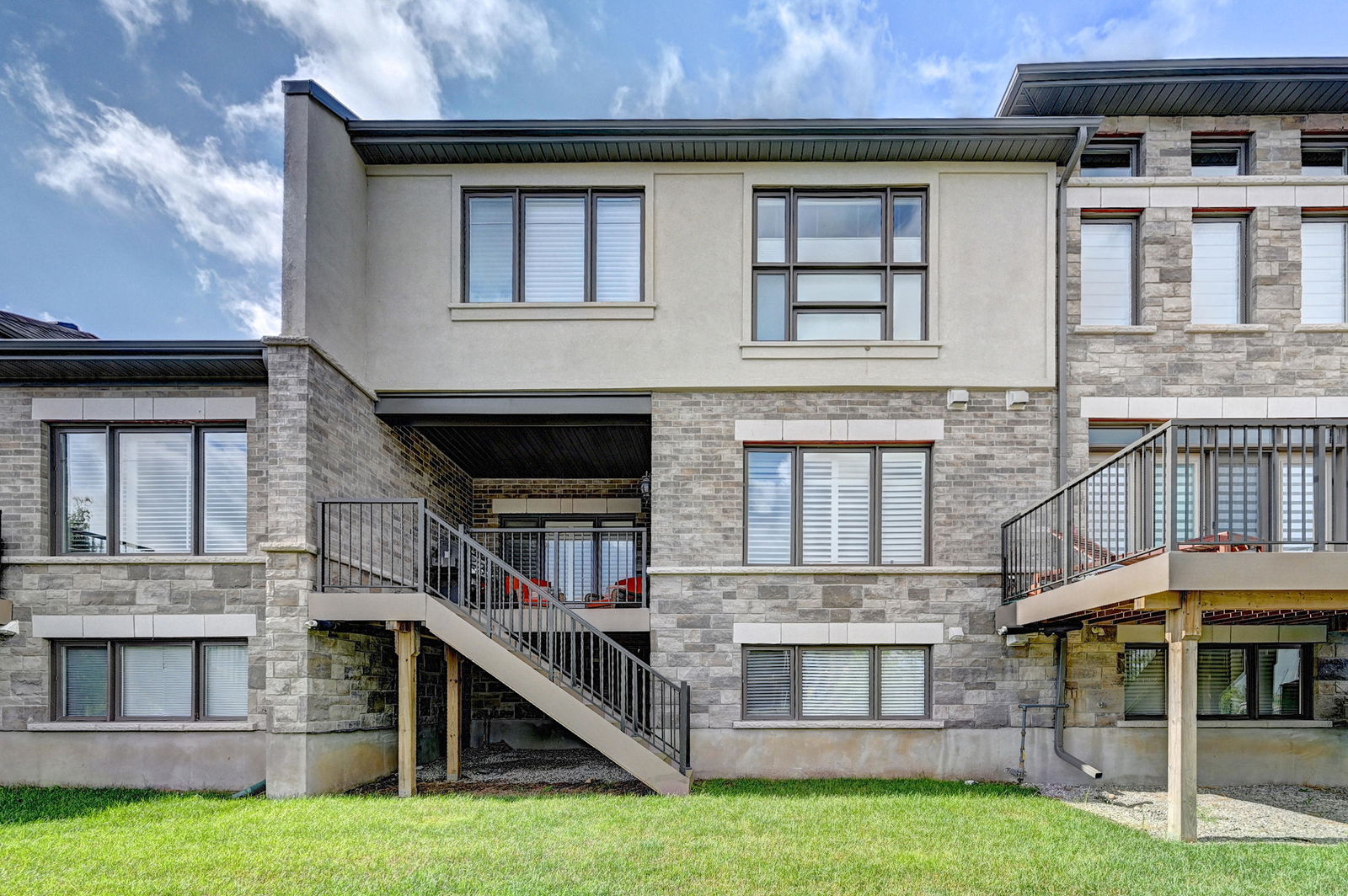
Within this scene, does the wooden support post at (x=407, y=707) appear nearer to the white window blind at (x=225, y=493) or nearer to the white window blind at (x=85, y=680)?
the white window blind at (x=225, y=493)

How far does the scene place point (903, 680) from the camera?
33.2 feet

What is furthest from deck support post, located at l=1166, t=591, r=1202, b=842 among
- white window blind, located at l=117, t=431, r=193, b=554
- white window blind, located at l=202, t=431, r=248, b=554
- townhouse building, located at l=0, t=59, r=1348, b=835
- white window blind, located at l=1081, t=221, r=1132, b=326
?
white window blind, located at l=117, t=431, r=193, b=554

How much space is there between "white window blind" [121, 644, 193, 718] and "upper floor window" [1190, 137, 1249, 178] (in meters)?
13.5

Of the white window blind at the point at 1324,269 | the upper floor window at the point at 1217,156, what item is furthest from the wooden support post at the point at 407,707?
the white window blind at the point at 1324,269

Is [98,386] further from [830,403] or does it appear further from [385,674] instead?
[830,403]

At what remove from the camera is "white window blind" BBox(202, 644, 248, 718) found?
9484 mm

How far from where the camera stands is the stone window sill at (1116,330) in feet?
33.3

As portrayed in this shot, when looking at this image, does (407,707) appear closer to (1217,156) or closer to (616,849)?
(616,849)

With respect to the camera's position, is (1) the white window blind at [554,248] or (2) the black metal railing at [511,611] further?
(1) the white window blind at [554,248]

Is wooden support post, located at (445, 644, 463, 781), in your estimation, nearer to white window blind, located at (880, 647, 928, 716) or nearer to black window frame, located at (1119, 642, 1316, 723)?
white window blind, located at (880, 647, 928, 716)

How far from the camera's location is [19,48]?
19016 mm

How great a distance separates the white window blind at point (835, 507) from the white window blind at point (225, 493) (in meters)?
6.52

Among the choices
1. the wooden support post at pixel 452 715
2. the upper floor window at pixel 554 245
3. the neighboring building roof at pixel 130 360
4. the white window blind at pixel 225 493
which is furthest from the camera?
the upper floor window at pixel 554 245

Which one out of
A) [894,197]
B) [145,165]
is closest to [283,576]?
[894,197]
